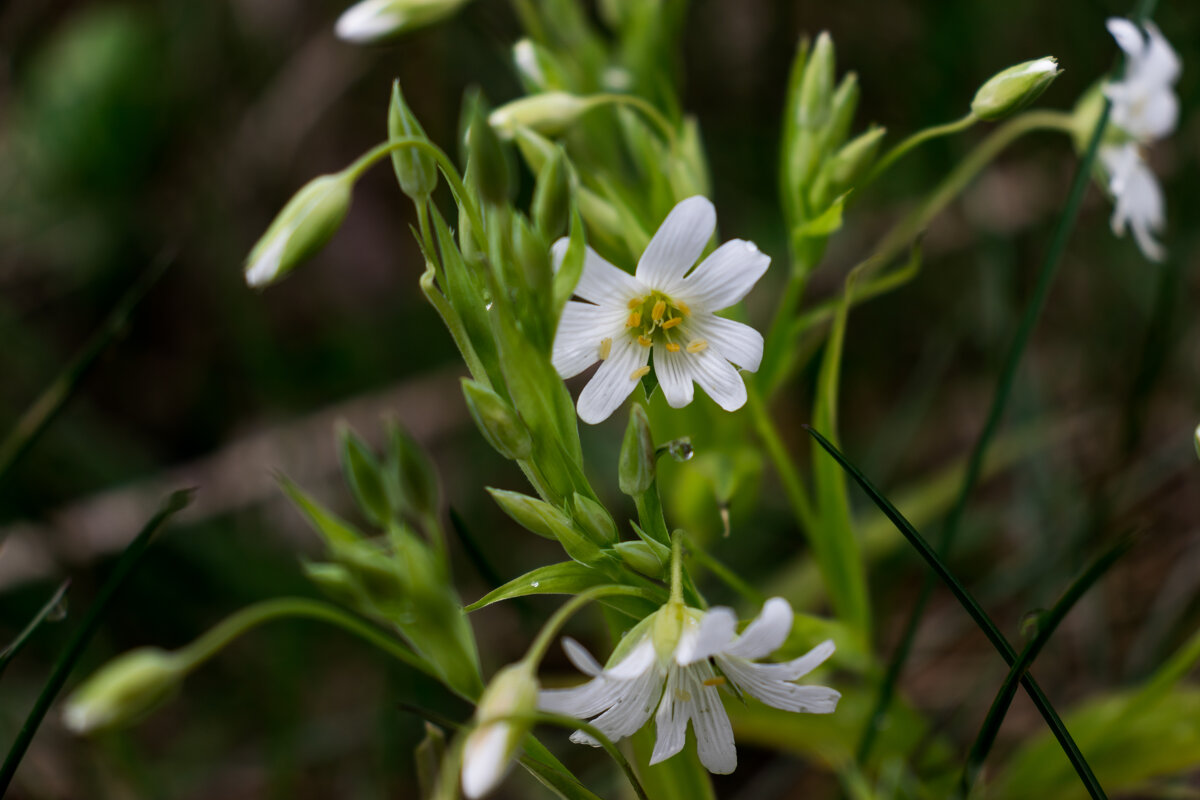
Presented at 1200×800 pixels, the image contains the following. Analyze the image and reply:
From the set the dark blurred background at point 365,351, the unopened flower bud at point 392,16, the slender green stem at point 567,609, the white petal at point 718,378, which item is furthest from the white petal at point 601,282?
the dark blurred background at point 365,351

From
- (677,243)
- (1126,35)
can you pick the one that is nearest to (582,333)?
(677,243)

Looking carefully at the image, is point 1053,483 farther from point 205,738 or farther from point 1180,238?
point 205,738

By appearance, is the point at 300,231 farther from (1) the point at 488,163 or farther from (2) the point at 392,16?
(2) the point at 392,16

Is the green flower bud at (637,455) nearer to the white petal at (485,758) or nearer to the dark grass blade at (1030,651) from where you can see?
the white petal at (485,758)

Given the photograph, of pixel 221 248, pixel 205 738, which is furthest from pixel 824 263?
pixel 205 738

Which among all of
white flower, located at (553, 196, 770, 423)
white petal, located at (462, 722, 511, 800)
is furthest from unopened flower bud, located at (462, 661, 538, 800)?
white flower, located at (553, 196, 770, 423)

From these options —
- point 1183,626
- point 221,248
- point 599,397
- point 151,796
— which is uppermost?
point 221,248

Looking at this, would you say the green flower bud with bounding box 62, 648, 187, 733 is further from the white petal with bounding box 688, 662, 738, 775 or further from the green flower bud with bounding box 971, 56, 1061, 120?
the green flower bud with bounding box 971, 56, 1061, 120
